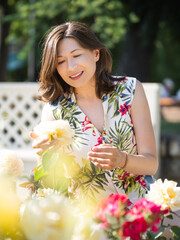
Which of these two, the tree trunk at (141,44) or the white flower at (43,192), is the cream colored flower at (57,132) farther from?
the tree trunk at (141,44)

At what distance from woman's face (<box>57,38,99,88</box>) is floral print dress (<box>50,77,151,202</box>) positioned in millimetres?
182

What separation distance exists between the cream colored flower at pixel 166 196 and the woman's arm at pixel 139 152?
0.21 meters

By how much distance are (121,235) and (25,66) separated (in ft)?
70.2

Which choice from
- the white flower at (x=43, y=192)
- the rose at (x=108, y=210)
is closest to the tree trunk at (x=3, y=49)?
the white flower at (x=43, y=192)

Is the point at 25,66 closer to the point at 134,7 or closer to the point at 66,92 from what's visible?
the point at 134,7

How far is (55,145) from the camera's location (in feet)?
4.08

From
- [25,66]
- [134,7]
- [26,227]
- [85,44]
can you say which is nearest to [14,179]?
[26,227]

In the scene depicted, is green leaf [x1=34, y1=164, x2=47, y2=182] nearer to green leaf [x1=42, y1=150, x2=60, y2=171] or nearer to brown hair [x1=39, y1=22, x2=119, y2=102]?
green leaf [x1=42, y1=150, x2=60, y2=171]

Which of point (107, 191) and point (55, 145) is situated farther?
point (107, 191)

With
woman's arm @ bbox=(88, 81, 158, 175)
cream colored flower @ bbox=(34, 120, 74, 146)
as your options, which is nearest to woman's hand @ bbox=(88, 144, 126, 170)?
woman's arm @ bbox=(88, 81, 158, 175)

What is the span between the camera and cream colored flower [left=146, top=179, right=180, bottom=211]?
1.17 metres

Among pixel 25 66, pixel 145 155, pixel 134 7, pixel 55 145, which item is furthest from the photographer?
pixel 25 66

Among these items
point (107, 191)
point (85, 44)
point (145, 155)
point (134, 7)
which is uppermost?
point (134, 7)

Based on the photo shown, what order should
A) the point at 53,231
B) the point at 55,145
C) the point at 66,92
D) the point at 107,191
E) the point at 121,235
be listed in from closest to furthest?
1. the point at 53,231
2. the point at 121,235
3. the point at 55,145
4. the point at 107,191
5. the point at 66,92
